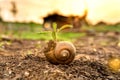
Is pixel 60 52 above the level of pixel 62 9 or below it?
below

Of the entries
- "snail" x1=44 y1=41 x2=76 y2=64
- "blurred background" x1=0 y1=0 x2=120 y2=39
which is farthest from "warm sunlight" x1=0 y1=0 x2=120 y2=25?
"snail" x1=44 y1=41 x2=76 y2=64

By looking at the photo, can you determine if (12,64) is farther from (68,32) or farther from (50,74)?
(68,32)

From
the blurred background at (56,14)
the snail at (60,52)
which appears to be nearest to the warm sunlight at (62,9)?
the blurred background at (56,14)

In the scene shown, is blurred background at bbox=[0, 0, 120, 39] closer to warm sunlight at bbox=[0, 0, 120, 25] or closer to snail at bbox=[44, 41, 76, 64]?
warm sunlight at bbox=[0, 0, 120, 25]

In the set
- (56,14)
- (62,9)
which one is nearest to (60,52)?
(56,14)

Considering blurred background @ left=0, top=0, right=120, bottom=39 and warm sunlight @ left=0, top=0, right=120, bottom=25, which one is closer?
blurred background @ left=0, top=0, right=120, bottom=39

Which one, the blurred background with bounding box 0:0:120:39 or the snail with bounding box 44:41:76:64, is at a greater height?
the blurred background with bounding box 0:0:120:39

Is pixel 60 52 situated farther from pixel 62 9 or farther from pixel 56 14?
pixel 62 9

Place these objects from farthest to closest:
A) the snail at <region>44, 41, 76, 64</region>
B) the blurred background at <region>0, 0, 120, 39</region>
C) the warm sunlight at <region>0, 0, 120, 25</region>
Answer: the warm sunlight at <region>0, 0, 120, 25</region>
the blurred background at <region>0, 0, 120, 39</region>
the snail at <region>44, 41, 76, 64</region>
